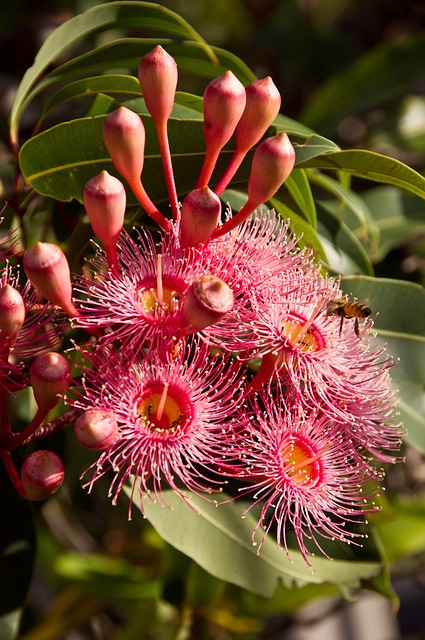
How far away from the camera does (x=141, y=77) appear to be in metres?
0.97

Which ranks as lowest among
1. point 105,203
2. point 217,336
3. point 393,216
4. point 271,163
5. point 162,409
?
point 162,409

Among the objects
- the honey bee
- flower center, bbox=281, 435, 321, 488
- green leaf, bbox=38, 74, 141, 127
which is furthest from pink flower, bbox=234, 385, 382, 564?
green leaf, bbox=38, 74, 141, 127

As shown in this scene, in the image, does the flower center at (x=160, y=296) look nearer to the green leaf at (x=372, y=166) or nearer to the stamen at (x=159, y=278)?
the stamen at (x=159, y=278)

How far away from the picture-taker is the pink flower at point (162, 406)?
96 centimetres

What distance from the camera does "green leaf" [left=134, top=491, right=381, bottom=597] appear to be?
117cm

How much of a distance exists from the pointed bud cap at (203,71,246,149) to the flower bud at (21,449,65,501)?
426 millimetres

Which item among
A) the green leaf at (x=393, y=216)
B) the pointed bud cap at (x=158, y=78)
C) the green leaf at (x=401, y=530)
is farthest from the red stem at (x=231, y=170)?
the green leaf at (x=401, y=530)

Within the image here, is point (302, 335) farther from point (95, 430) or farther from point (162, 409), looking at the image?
point (95, 430)

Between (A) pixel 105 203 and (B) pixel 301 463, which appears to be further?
(B) pixel 301 463

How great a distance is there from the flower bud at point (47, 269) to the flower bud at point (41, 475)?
0.19m

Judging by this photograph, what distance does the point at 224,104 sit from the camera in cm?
93

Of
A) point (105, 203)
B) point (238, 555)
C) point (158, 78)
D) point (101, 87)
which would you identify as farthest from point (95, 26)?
point (238, 555)

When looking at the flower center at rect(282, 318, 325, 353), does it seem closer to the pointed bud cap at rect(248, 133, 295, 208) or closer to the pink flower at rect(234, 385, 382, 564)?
the pink flower at rect(234, 385, 382, 564)

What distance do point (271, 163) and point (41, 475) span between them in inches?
17.2
